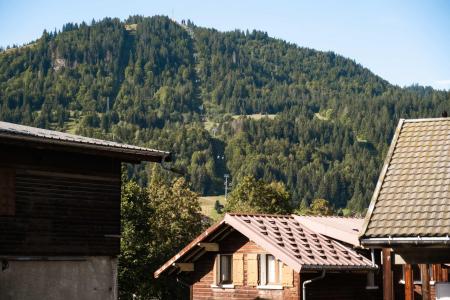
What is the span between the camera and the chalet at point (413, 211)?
17.0 meters

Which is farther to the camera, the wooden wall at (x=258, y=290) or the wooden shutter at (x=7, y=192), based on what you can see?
the wooden wall at (x=258, y=290)

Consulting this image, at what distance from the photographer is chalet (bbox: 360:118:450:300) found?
17.0 m

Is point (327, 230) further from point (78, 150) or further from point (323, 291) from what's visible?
point (78, 150)

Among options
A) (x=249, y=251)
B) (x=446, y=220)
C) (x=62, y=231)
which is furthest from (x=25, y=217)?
(x=446, y=220)

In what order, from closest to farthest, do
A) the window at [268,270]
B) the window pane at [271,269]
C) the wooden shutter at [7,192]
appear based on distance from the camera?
the wooden shutter at [7,192] → the window at [268,270] → the window pane at [271,269]

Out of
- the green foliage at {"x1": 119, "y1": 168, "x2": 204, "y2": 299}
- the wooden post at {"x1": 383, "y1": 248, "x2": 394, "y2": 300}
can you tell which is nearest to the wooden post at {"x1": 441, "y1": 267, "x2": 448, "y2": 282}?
the wooden post at {"x1": 383, "y1": 248, "x2": 394, "y2": 300}

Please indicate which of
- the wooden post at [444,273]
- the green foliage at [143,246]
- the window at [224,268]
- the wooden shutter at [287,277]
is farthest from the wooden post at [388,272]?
the green foliage at [143,246]

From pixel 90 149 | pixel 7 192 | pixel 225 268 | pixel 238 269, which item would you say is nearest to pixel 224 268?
pixel 225 268

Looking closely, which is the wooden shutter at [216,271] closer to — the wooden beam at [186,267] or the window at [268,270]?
the wooden beam at [186,267]

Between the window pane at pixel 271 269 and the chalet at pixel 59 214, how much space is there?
7219 millimetres

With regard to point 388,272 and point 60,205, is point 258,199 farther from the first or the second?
point 388,272

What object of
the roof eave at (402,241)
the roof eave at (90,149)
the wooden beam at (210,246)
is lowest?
the roof eave at (402,241)

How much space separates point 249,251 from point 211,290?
2.28 meters

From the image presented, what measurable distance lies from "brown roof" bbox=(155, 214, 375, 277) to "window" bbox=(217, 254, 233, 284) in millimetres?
1237
